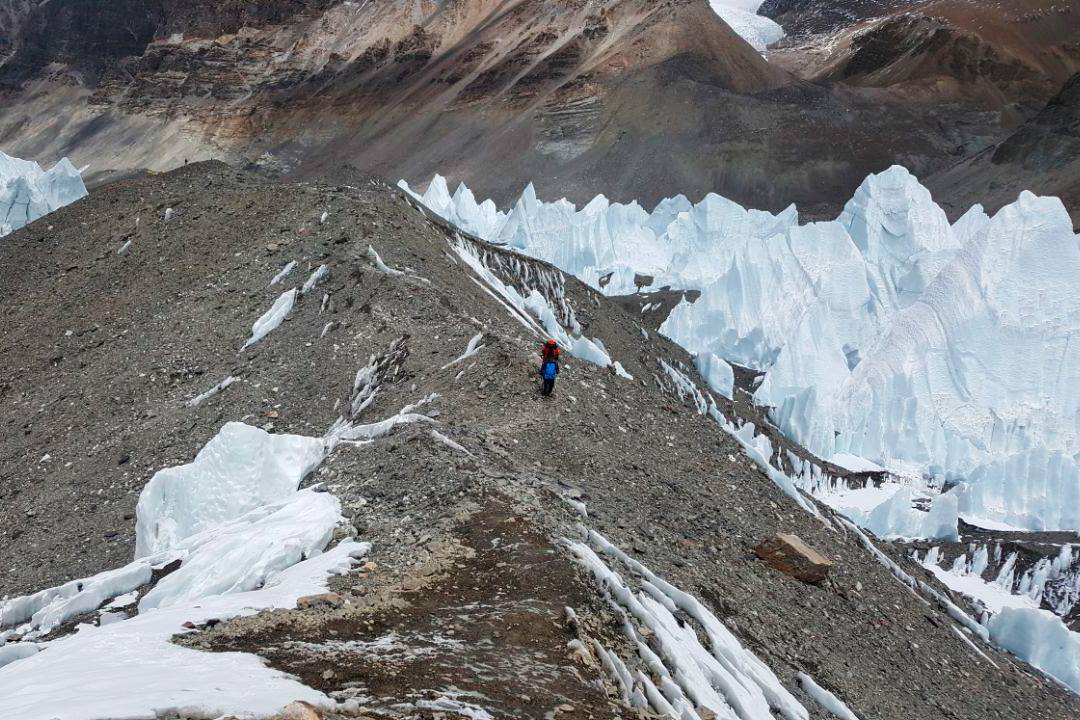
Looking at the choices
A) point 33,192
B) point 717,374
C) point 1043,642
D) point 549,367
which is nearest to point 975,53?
point 717,374

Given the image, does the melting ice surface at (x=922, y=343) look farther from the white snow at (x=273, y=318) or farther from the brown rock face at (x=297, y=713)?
the brown rock face at (x=297, y=713)

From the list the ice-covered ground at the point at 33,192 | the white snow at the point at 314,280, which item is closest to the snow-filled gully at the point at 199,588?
the white snow at the point at 314,280

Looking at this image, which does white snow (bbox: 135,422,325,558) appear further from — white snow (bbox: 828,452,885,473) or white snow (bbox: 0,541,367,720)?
white snow (bbox: 828,452,885,473)

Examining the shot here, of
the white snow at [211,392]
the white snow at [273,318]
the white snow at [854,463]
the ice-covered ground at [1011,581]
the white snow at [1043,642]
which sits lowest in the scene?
the white snow at [854,463]

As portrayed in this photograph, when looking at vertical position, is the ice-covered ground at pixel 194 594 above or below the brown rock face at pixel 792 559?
above

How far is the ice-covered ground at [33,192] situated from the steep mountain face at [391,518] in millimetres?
25194

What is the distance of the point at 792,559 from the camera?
1148cm

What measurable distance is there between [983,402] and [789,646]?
2904 centimetres

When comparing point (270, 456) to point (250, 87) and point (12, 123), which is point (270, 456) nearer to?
point (250, 87)

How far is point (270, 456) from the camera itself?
11039 millimetres

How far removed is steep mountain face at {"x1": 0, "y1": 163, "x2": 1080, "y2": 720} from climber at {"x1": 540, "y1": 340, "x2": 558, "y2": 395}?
26 cm

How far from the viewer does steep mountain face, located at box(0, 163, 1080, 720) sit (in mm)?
6418

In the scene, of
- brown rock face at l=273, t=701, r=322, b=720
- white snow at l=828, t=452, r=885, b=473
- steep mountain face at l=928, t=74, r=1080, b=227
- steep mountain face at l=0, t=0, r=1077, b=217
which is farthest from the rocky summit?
steep mountain face at l=0, t=0, r=1077, b=217

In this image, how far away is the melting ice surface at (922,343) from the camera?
30703 millimetres
